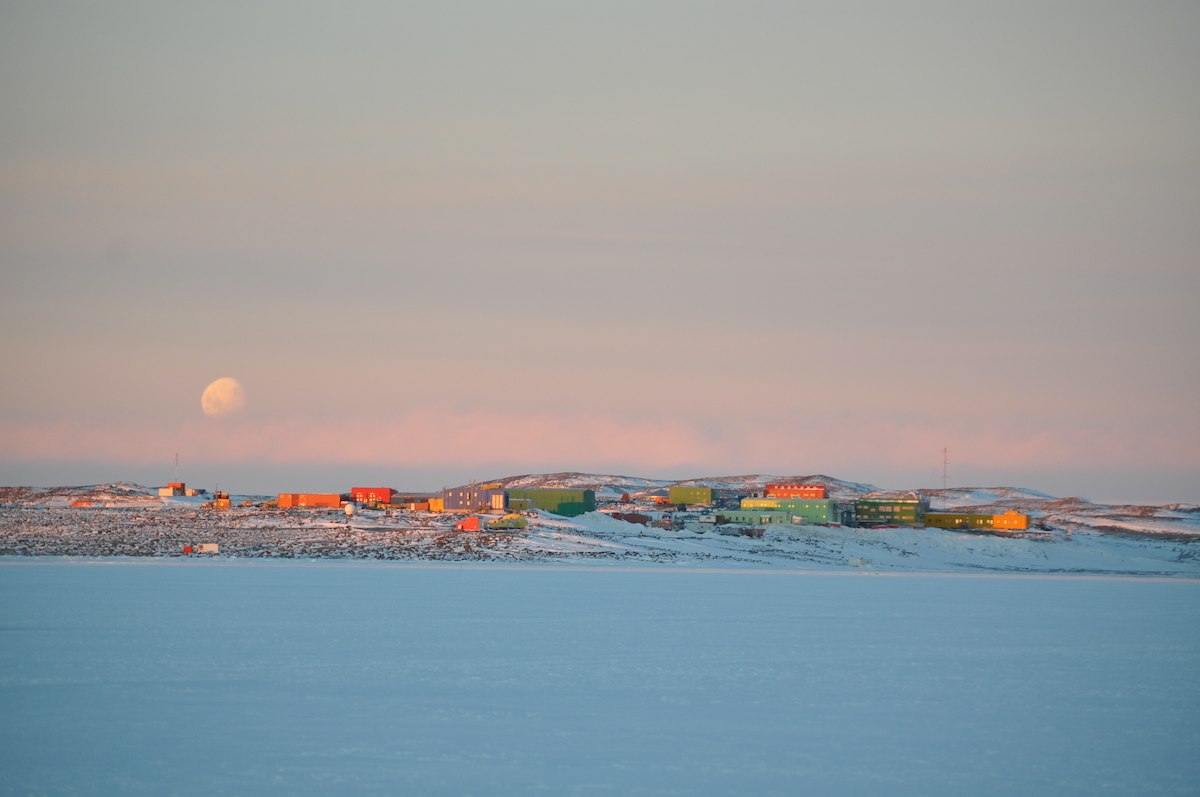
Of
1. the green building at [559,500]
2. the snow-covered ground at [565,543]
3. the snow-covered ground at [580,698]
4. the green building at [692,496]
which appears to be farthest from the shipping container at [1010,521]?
the snow-covered ground at [580,698]

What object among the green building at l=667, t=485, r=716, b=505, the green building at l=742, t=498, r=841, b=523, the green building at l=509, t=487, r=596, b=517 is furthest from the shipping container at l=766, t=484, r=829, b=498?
the green building at l=509, t=487, r=596, b=517

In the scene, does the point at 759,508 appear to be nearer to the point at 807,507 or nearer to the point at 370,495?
the point at 807,507

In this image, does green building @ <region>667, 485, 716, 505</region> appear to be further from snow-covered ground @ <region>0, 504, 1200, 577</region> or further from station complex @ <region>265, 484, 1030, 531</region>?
A: snow-covered ground @ <region>0, 504, 1200, 577</region>

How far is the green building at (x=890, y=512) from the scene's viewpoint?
125m

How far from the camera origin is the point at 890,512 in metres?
127

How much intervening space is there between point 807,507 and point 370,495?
211ft

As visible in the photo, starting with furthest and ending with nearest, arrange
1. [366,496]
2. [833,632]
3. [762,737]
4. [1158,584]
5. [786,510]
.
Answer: [366,496] → [786,510] → [1158,584] → [833,632] → [762,737]

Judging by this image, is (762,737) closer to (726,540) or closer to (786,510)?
(726,540)

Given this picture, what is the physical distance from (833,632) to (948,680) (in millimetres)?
8545

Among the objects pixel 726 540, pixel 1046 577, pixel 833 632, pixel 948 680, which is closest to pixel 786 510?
pixel 726 540

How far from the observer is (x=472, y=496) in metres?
125

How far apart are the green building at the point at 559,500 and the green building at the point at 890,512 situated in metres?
30.7

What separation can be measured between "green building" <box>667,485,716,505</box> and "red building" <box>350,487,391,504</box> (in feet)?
128

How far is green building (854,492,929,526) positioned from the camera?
411 ft
